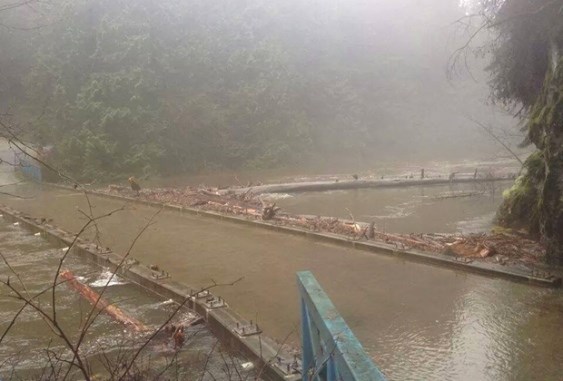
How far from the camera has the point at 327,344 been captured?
109 inches

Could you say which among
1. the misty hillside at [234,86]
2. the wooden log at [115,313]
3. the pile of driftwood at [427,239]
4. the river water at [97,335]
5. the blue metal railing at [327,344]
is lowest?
the river water at [97,335]

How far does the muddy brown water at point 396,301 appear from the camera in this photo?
4.72 meters

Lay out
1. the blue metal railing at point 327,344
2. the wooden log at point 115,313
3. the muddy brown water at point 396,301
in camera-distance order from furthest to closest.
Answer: the wooden log at point 115,313, the muddy brown water at point 396,301, the blue metal railing at point 327,344

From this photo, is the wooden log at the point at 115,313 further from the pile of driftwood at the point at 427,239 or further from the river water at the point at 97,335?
the pile of driftwood at the point at 427,239

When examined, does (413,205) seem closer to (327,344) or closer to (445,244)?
(445,244)

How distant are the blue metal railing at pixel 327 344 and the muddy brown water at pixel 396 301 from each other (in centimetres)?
135

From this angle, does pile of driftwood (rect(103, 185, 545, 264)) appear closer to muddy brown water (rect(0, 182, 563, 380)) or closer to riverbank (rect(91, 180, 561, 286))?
riverbank (rect(91, 180, 561, 286))

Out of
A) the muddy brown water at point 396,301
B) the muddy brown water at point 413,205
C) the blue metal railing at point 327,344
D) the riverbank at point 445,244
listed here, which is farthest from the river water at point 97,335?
the muddy brown water at point 413,205

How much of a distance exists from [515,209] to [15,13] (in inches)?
1131

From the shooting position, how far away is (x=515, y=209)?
10281 millimetres

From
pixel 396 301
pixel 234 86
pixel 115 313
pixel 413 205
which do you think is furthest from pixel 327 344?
pixel 234 86

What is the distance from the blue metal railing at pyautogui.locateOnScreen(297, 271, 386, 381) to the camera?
2270mm

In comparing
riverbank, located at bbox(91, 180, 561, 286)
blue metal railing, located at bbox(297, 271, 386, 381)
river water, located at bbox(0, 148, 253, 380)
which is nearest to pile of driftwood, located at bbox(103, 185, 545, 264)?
riverbank, located at bbox(91, 180, 561, 286)

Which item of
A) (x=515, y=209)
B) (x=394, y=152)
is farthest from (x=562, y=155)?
(x=394, y=152)
